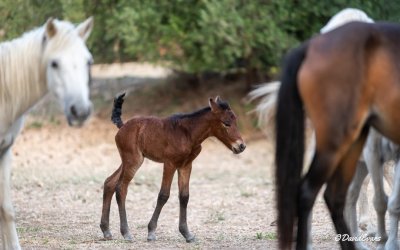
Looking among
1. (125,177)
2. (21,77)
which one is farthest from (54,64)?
(125,177)

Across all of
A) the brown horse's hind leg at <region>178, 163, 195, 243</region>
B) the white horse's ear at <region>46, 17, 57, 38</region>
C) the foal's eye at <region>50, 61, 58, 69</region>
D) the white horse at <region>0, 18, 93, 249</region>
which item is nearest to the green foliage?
the brown horse's hind leg at <region>178, 163, 195, 243</region>

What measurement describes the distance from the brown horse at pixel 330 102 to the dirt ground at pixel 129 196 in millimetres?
1539

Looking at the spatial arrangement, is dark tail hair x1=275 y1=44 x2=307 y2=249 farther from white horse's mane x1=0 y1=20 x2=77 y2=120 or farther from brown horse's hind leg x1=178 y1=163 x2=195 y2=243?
brown horse's hind leg x1=178 y1=163 x2=195 y2=243

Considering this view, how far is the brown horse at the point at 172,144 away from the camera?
7555 millimetres

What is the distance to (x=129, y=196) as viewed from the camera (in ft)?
37.4

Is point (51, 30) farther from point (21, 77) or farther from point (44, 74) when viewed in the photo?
point (21, 77)

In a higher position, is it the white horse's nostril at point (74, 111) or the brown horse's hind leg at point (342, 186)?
the white horse's nostril at point (74, 111)

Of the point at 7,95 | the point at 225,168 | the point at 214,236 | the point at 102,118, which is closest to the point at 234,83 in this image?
the point at 102,118

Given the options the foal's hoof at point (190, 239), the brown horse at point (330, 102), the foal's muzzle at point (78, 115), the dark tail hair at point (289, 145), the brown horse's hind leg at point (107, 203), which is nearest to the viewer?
the brown horse at point (330, 102)

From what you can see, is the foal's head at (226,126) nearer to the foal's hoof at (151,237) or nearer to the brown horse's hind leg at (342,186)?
the foal's hoof at (151,237)

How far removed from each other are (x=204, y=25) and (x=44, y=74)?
29.2 feet

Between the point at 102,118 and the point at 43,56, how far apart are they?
36.8ft

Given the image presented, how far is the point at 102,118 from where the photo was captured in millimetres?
17438

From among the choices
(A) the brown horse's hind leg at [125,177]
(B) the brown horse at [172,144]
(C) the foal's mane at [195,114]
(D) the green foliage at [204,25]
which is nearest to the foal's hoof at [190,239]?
(B) the brown horse at [172,144]
